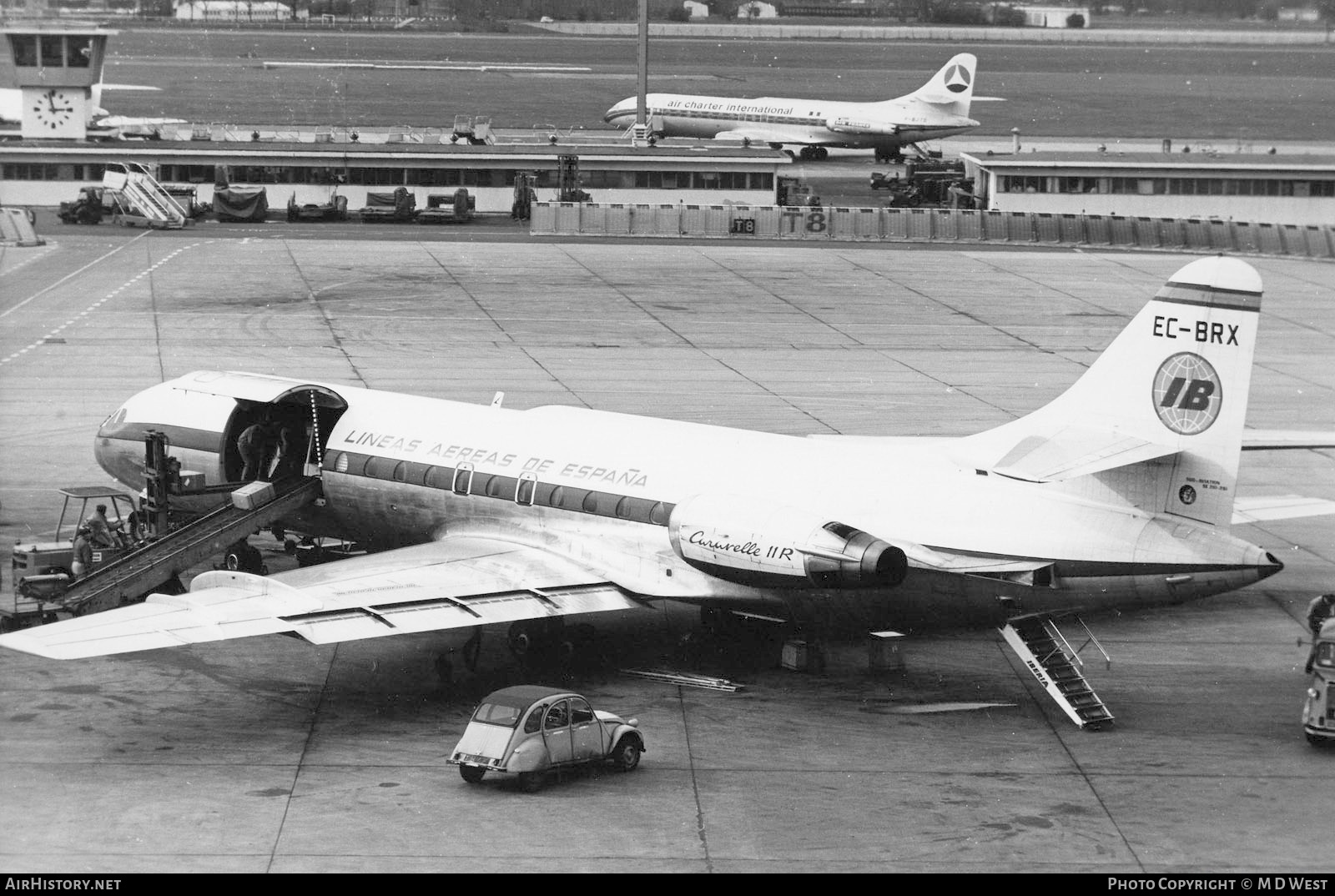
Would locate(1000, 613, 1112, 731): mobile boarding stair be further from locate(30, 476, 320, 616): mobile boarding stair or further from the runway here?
locate(30, 476, 320, 616): mobile boarding stair

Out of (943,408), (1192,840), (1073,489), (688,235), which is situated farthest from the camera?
(688,235)

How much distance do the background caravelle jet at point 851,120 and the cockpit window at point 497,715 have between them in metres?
92.3

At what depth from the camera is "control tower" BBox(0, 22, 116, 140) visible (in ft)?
283

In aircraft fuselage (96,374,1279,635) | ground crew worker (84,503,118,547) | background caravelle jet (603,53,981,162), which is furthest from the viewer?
background caravelle jet (603,53,981,162)

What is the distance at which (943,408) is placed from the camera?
47969 mm

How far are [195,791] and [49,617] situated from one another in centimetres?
734

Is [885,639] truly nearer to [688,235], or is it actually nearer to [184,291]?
[184,291]

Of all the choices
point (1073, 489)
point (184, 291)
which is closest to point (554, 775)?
point (1073, 489)

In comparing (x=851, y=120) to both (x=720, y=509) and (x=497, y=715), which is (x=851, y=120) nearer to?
(x=720, y=509)

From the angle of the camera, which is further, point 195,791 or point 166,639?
point 166,639

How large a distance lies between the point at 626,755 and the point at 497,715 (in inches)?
71.3

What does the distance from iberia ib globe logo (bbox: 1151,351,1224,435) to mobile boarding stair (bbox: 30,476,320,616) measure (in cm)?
1454

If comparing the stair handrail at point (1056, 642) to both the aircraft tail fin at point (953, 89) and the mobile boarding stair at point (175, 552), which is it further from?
the aircraft tail fin at point (953, 89)

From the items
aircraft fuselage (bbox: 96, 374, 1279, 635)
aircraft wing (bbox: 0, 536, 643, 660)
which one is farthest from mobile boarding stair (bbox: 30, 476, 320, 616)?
aircraft wing (bbox: 0, 536, 643, 660)
